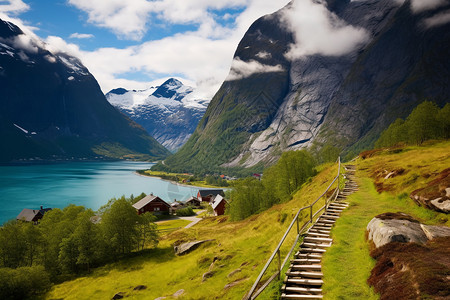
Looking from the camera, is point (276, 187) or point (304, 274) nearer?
point (304, 274)

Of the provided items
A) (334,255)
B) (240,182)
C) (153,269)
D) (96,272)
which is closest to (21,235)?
(96,272)

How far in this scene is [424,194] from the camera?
24.3 meters

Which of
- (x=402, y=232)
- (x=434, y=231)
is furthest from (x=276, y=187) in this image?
(x=402, y=232)

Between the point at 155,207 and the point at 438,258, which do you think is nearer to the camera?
the point at 438,258

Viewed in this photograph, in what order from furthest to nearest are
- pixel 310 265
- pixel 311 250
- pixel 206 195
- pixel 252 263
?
1. pixel 206 195
2. pixel 252 263
3. pixel 311 250
4. pixel 310 265

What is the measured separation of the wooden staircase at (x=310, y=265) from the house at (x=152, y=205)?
10046 centimetres

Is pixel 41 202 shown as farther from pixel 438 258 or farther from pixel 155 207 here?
pixel 438 258

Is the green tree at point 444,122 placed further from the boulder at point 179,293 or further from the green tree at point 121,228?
the boulder at point 179,293

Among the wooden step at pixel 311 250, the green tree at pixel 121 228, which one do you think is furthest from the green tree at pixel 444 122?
the green tree at pixel 121 228

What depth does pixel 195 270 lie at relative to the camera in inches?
1309

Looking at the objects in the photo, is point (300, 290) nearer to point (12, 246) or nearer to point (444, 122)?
point (12, 246)

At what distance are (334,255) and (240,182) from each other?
68.0 meters

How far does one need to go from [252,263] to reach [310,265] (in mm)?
8368

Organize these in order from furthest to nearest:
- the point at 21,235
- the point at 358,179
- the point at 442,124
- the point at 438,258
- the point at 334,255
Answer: the point at 442,124, the point at 21,235, the point at 358,179, the point at 334,255, the point at 438,258
